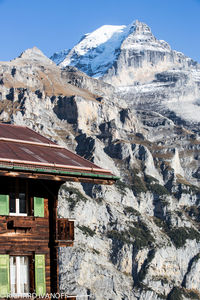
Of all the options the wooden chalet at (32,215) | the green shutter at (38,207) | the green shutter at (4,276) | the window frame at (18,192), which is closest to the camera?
the green shutter at (4,276)

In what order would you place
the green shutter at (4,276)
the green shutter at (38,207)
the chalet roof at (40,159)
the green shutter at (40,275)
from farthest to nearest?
1. the green shutter at (38,207)
2. the green shutter at (40,275)
3. the chalet roof at (40,159)
4. the green shutter at (4,276)

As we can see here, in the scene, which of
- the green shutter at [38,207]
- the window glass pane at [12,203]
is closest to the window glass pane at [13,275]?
the window glass pane at [12,203]

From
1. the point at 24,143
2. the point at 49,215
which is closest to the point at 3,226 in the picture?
the point at 49,215

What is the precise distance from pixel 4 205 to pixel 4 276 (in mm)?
2845

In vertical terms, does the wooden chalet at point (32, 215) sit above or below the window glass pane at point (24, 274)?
above

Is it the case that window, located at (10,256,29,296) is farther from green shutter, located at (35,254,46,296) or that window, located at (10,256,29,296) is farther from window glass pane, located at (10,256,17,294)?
green shutter, located at (35,254,46,296)

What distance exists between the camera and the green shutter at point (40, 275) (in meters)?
29.3

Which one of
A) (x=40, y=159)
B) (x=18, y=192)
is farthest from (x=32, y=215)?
(x=40, y=159)

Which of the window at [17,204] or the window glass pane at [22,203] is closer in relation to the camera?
the window at [17,204]

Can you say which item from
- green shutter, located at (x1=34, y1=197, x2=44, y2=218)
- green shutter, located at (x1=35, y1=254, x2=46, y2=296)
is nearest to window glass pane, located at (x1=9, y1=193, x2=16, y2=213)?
green shutter, located at (x1=34, y1=197, x2=44, y2=218)

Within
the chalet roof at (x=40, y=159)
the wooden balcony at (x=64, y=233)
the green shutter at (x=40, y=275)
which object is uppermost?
the chalet roof at (x=40, y=159)

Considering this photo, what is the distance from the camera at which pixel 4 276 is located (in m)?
27.9

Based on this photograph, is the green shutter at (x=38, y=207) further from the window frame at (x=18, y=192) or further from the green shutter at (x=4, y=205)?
the green shutter at (x=4, y=205)

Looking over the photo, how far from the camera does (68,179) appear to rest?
29.5 m
